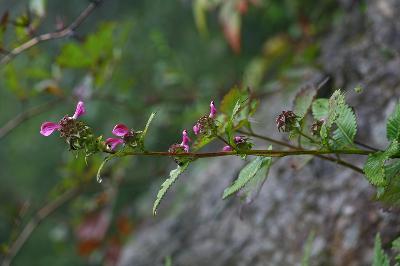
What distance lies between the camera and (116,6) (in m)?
3.02

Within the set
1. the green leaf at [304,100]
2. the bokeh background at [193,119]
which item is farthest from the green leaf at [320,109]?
the bokeh background at [193,119]

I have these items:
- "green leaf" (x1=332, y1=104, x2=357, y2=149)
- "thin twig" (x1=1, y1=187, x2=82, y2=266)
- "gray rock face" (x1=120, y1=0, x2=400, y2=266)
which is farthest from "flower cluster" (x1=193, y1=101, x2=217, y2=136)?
"thin twig" (x1=1, y1=187, x2=82, y2=266)

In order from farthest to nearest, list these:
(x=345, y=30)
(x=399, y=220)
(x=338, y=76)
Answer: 1. (x=345, y=30)
2. (x=338, y=76)
3. (x=399, y=220)

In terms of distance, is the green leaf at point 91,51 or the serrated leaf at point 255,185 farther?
the green leaf at point 91,51

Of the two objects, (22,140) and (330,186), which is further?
(22,140)

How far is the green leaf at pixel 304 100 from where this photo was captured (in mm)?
790

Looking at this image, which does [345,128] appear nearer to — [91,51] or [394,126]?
[394,126]

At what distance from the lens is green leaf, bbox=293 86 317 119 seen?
79 centimetres

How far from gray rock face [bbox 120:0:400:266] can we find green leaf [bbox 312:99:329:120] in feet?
0.93

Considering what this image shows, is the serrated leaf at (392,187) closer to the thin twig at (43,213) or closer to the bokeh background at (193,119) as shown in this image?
the bokeh background at (193,119)

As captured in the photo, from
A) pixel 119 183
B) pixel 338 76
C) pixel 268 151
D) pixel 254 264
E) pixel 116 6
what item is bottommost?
pixel 268 151

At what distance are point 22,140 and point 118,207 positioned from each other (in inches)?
28.4

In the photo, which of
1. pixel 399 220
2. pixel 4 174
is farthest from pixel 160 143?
pixel 399 220

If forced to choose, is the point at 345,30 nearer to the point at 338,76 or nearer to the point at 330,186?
the point at 338,76
